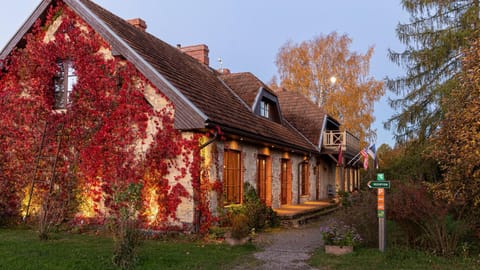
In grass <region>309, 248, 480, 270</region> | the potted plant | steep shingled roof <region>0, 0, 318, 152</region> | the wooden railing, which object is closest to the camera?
grass <region>309, 248, 480, 270</region>

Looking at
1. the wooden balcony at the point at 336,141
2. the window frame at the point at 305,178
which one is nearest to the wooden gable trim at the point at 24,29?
the window frame at the point at 305,178

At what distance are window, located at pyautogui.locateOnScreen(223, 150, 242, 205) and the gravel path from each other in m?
1.68

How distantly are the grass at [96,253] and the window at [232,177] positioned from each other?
9.57 ft

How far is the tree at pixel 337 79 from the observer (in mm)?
30641

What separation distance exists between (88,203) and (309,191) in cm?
1160

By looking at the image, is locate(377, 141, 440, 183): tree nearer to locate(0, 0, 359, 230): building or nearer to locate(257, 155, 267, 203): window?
locate(257, 155, 267, 203): window

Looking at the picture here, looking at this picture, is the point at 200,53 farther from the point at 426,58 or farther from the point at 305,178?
the point at 426,58

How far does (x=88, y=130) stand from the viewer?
11.9 m

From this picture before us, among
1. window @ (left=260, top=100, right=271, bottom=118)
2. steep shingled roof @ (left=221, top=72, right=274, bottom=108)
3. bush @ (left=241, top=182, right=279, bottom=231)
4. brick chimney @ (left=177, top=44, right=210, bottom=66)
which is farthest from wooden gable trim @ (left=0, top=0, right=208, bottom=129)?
brick chimney @ (left=177, top=44, right=210, bottom=66)

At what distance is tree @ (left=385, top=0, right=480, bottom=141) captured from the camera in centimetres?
1602

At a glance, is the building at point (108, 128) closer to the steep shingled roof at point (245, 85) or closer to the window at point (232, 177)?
the window at point (232, 177)

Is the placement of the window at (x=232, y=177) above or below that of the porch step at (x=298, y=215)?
above

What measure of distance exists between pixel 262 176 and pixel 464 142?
8.05 m

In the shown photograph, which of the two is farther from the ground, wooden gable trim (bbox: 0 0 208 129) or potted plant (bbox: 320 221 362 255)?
wooden gable trim (bbox: 0 0 208 129)
